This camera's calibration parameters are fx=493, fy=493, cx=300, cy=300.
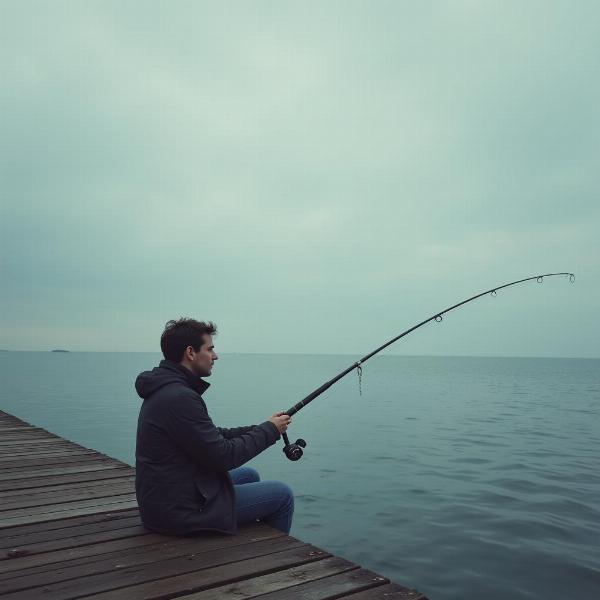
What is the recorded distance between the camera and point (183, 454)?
337 centimetres

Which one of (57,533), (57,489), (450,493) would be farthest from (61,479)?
(450,493)

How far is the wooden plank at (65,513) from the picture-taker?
14.1ft

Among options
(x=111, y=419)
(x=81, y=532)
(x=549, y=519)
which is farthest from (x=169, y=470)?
(x=111, y=419)

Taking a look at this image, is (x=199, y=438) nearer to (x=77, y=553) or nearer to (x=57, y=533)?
(x=77, y=553)

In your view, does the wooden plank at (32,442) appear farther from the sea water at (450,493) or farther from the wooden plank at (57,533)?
the wooden plank at (57,533)

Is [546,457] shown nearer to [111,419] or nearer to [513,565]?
[513,565]

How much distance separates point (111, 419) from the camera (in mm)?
22453

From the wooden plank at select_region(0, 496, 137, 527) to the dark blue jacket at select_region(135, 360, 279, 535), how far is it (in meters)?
1.25

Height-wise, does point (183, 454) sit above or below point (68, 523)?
above

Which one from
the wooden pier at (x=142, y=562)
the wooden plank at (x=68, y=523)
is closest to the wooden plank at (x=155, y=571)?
the wooden pier at (x=142, y=562)

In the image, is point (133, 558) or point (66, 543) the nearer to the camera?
point (133, 558)

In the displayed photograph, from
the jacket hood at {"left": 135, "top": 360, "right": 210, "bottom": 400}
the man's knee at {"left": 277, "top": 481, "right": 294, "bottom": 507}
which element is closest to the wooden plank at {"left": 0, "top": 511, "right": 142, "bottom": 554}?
the man's knee at {"left": 277, "top": 481, "right": 294, "bottom": 507}

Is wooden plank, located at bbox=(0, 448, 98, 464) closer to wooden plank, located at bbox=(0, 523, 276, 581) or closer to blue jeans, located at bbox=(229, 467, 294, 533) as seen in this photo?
wooden plank, located at bbox=(0, 523, 276, 581)

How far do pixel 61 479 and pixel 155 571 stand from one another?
3467 mm
